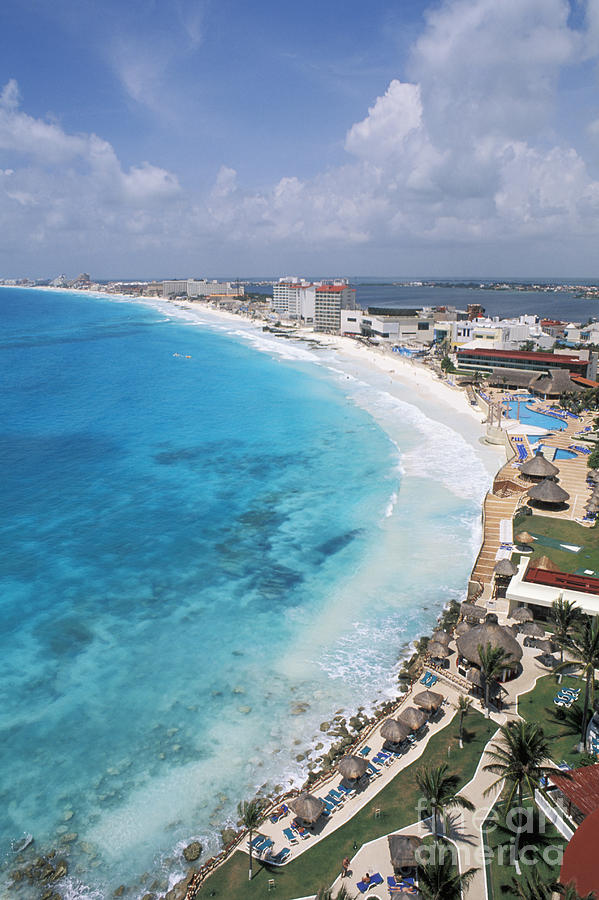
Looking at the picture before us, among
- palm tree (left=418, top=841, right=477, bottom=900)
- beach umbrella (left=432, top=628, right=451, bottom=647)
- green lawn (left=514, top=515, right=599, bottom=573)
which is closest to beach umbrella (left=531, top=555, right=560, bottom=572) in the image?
green lawn (left=514, top=515, right=599, bottom=573)

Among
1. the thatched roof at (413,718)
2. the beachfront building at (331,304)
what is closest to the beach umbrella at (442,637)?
the thatched roof at (413,718)

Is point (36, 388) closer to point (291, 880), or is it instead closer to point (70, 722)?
point (70, 722)

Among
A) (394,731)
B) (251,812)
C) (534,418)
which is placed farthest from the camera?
(534,418)

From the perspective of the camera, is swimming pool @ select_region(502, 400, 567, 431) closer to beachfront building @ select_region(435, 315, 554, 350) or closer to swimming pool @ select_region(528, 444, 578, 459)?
swimming pool @ select_region(528, 444, 578, 459)

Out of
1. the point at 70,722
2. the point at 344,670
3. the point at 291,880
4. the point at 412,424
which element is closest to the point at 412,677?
the point at 344,670

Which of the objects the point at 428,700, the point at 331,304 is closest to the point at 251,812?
the point at 428,700

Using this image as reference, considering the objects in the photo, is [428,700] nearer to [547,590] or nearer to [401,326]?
[547,590]
